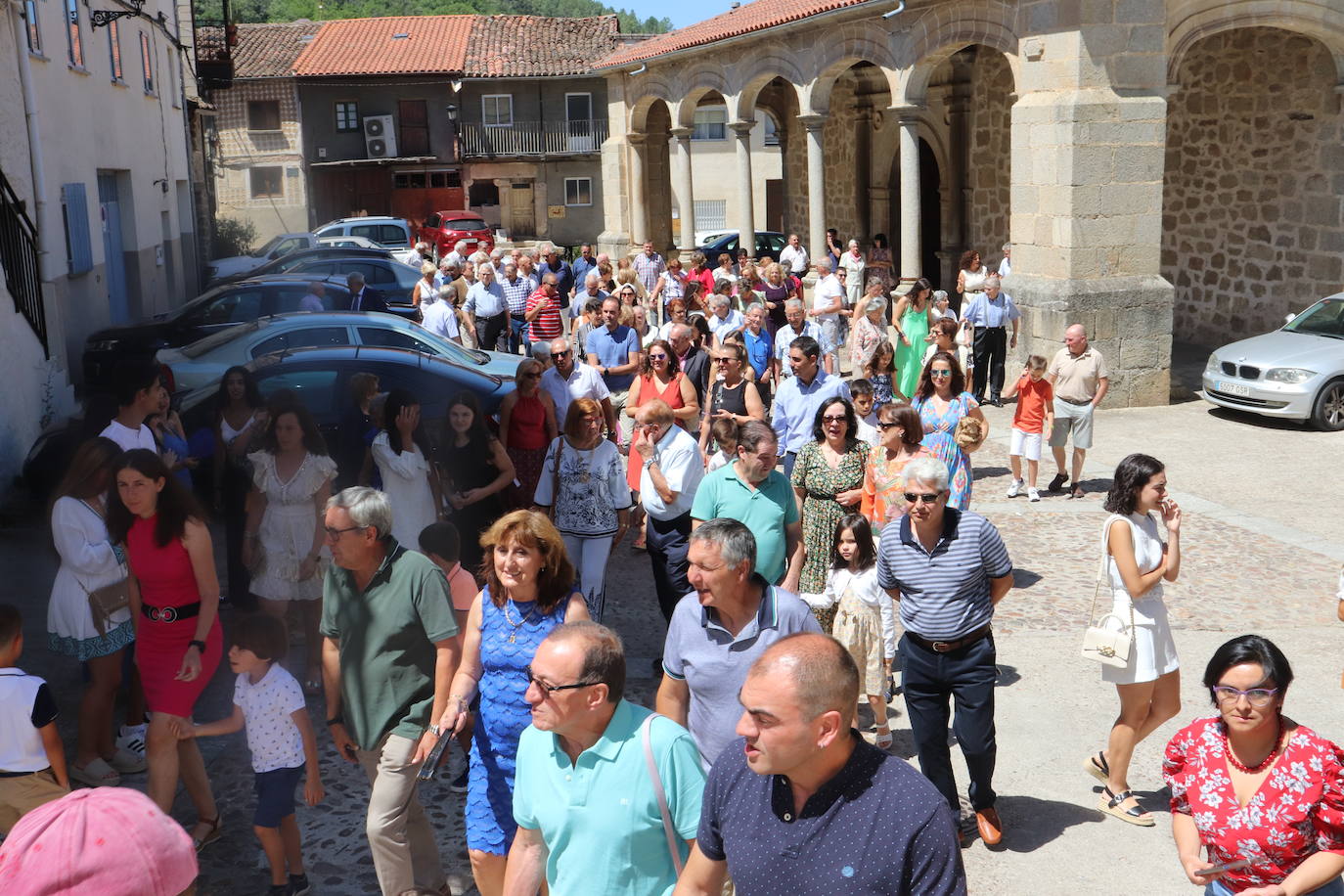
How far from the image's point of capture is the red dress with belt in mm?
5418

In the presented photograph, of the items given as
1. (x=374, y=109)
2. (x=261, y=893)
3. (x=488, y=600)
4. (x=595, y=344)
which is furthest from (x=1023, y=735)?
(x=374, y=109)

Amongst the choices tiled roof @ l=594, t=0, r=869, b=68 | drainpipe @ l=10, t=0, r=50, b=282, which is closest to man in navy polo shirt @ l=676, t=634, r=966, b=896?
drainpipe @ l=10, t=0, r=50, b=282

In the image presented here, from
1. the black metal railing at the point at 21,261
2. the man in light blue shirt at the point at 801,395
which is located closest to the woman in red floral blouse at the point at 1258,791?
the man in light blue shirt at the point at 801,395

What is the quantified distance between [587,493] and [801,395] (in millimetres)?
2045

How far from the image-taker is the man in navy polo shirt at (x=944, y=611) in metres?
5.16

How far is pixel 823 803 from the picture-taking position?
9.70ft

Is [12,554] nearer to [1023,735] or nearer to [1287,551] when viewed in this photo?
[1023,735]

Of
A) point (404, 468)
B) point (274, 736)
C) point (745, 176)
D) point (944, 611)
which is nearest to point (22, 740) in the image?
point (274, 736)

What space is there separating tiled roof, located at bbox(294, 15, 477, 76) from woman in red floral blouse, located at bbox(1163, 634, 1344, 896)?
4490 cm

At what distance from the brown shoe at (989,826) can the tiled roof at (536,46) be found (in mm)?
42642

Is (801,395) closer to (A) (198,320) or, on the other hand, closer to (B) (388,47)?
(A) (198,320)

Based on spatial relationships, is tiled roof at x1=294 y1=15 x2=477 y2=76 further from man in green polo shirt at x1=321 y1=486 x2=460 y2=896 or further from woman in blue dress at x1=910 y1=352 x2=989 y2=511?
man in green polo shirt at x1=321 y1=486 x2=460 y2=896

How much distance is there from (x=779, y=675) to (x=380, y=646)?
2238 millimetres

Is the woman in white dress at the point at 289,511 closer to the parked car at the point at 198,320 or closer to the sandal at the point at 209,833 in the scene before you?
the sandal at the point at 209,833
